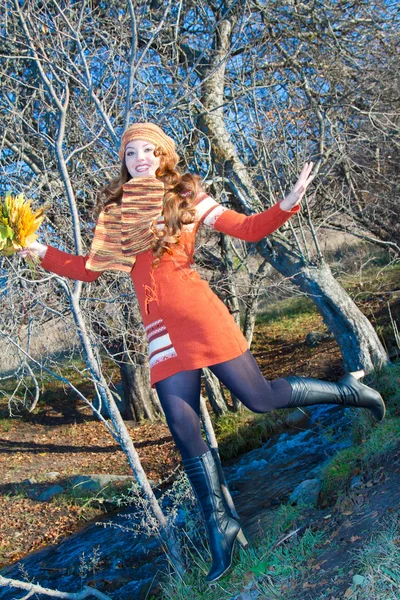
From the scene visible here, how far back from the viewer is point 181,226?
292 cm

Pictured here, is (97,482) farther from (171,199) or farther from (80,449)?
(171,199)

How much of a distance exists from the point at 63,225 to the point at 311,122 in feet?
12.1

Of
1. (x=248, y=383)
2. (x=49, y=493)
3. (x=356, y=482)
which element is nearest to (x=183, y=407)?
(x=248, y=383)

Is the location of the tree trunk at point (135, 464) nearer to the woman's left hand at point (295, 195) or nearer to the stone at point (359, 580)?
the stone at point (359, 580)

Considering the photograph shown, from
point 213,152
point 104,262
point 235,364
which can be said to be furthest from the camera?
point 213,152

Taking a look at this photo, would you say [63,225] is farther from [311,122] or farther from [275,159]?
[311,122]

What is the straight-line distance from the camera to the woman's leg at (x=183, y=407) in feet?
8.95

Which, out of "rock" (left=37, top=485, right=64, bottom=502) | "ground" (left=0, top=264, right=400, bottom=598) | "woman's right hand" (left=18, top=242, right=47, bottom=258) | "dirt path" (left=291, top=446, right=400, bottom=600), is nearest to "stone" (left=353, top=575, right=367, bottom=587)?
"dirt path" (left=291, top=446, right=400, bottom=600)

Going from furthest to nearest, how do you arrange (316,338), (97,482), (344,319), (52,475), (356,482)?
(316,338) < (52,475) < (97,482) < (344,319) < (356,482)

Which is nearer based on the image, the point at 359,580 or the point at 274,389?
the point at 359,580

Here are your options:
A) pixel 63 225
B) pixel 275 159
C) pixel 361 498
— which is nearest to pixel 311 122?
pixel 275 159

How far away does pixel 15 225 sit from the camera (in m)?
2.82

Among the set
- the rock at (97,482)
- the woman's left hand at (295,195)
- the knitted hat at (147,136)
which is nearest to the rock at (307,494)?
the woman's left hand at (295,195)

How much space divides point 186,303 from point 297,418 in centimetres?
499
